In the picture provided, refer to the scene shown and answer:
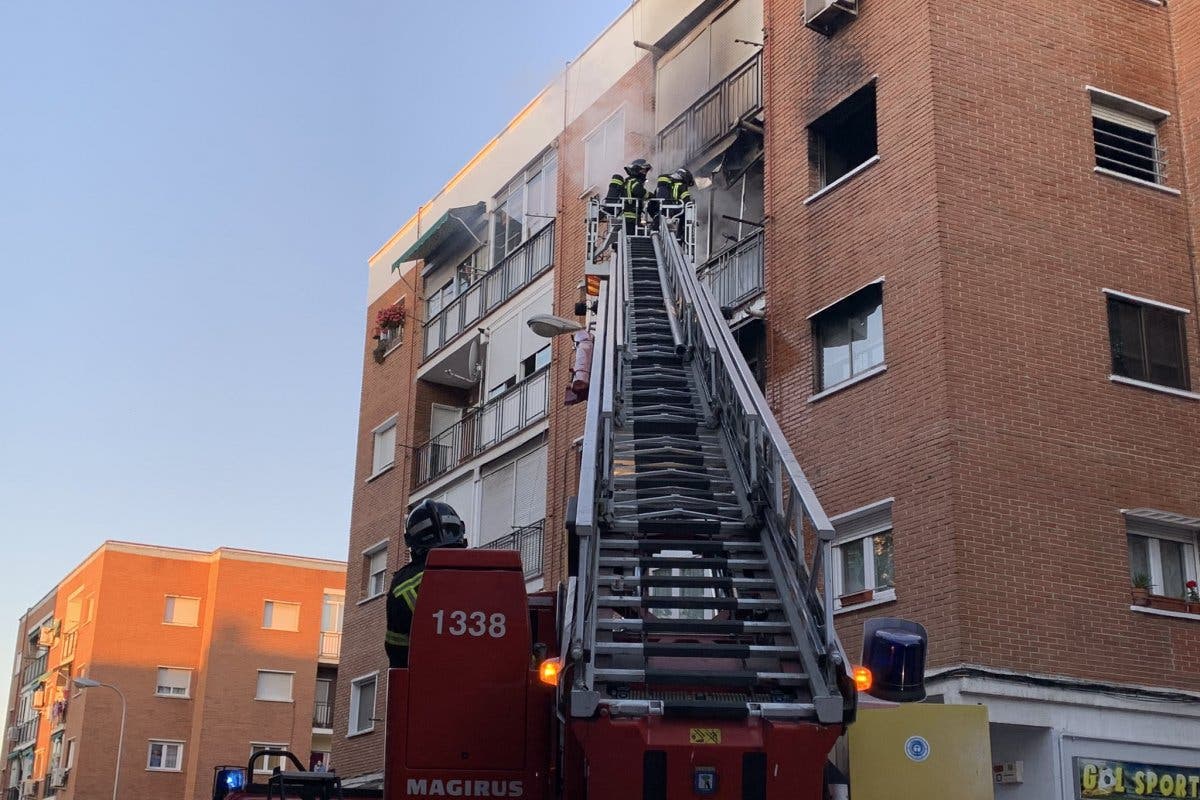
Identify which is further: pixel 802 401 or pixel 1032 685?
pixel 802 401

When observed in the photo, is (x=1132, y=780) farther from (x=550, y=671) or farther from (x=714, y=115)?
(x=714, y=115)

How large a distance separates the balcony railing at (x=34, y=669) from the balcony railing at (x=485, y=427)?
31.6 meters

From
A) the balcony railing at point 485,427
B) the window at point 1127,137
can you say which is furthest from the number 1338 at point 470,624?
the balcony railing at point 485,427

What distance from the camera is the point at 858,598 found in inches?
545

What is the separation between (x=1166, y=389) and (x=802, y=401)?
3605 millimetres

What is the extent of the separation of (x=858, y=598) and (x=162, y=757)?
33.2 metres

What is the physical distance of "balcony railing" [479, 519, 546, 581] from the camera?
20.8 meters

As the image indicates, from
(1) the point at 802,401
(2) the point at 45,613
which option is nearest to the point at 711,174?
(1) the point at 802,401

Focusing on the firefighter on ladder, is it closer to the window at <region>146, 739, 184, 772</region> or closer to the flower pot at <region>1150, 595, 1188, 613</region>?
the flower pot at <region>1150, 595, 1188, 613</region>

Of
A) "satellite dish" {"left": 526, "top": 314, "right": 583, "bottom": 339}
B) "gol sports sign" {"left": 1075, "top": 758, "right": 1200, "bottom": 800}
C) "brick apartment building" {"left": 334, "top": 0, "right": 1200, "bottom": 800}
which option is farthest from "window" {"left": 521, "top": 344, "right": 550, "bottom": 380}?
"gol sports sign" {"left": 1075, "top": 758, "right": 1200, "bottom": 800}

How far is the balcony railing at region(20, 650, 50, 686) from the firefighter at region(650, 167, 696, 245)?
133 ft

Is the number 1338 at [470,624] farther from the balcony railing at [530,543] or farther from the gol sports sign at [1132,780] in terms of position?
the balcony railing at [530,543]

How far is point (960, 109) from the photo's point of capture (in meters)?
14.4

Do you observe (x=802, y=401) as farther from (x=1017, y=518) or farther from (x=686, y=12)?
(x=686, y=12)
